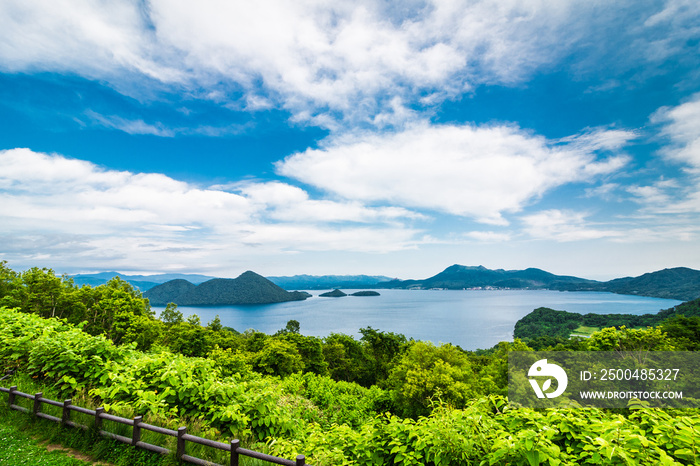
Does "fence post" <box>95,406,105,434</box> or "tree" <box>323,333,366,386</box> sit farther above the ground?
"fence post" <box>95,406,105,434</box>

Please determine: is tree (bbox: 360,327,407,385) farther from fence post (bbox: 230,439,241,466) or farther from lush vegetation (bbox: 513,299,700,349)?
fence post (bbox: 230,439,241,466)

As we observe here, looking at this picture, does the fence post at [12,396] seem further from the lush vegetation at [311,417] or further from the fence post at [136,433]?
the fence post at [136,433]

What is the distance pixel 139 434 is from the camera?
4.39m

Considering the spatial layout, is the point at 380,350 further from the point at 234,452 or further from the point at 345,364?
the point at 234,452

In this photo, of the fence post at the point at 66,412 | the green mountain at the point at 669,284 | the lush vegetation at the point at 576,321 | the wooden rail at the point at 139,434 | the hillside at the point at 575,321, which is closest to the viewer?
the wooden rail at the point at 139,434

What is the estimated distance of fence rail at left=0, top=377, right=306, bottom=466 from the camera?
372 cm

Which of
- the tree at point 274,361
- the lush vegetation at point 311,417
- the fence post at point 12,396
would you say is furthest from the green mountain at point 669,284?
the fence post at point 12,396

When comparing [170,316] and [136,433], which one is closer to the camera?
[136,433]

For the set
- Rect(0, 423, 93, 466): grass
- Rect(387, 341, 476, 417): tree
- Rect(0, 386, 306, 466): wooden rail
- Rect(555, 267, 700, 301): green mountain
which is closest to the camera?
Rect(0, 386, 306, 466): wooden rail

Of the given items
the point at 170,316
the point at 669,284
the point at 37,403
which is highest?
the point at 37,403

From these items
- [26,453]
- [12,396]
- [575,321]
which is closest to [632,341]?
[26,453]

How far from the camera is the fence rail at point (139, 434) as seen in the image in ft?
12.2

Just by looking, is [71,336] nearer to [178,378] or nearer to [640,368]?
[178,378]
